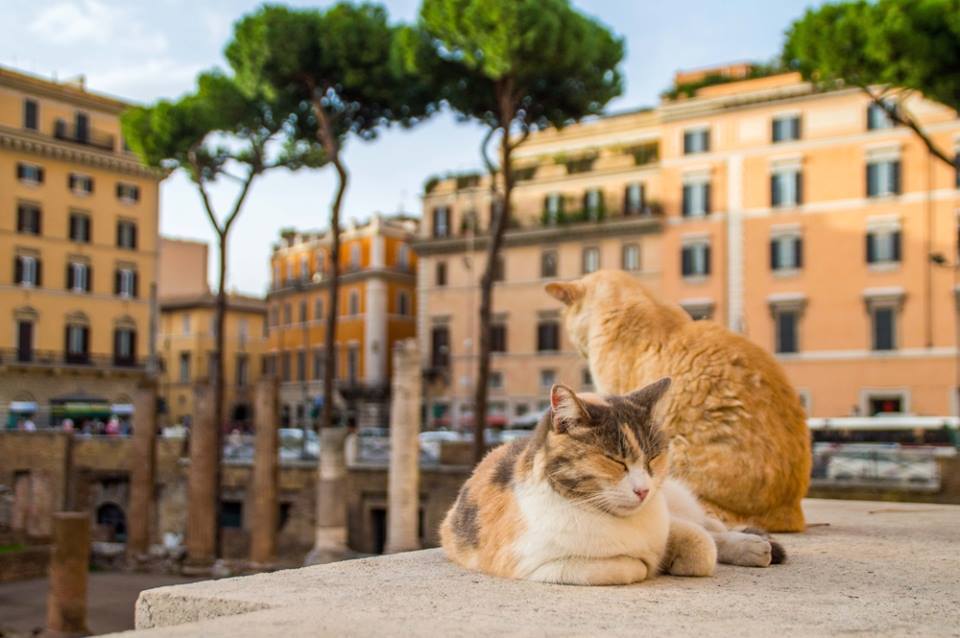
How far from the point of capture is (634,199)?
37250mm

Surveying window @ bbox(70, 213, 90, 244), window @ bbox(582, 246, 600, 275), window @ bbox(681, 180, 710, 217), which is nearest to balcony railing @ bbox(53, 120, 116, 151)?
window @ bbox(70, 213, 90, 244)

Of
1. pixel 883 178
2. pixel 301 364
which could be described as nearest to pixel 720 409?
pixel 883 178

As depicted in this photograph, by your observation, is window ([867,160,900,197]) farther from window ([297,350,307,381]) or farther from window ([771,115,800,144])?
window ([297,350,307,381])

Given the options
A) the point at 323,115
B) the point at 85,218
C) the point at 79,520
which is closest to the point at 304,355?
the point at 85,218

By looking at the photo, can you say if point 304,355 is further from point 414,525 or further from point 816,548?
point 816,548

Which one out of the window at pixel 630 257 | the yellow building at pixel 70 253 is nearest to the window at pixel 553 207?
the window at pixel 630 257

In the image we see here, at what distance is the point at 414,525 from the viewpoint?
59.5 ft

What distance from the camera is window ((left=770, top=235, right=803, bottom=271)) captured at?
3409 centimetres

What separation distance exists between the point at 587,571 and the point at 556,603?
31 cm

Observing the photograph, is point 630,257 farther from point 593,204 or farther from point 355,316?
point 355,316

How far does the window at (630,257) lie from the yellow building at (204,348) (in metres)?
23.7

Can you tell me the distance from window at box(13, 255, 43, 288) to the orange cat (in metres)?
37.8

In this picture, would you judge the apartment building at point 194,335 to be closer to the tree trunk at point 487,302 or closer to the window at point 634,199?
the window at point 634,199

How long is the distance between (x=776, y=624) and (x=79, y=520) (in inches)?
635
